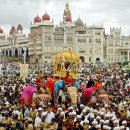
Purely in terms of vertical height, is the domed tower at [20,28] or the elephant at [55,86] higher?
the domed tower at [20,28]

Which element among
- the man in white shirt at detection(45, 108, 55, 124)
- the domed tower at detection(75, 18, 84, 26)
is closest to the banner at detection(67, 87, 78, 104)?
the man in white shirt at detection(45, 108, 55, 124)

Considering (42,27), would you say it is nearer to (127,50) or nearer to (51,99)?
(127,50)

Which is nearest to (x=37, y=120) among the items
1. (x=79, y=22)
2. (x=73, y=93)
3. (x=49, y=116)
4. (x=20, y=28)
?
(x=49, y=116)

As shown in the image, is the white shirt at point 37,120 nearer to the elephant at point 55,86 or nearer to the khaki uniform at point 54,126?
the khaki uniform at point 54,126

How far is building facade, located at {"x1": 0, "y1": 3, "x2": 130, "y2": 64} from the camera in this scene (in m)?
95.4

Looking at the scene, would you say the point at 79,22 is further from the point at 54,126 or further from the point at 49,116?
the point at 54,126

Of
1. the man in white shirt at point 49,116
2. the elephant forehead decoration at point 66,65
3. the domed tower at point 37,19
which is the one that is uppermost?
the domed tower at point 37,19

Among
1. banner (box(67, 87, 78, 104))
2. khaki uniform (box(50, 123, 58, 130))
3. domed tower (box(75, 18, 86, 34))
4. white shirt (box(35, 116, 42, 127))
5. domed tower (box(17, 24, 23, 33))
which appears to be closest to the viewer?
khaki uniform (box(50, 123, 58, 130))

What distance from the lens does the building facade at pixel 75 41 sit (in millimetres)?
95375

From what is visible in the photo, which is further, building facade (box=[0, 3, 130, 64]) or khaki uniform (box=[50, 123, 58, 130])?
building facade (box=[0, 3, 130, 64])

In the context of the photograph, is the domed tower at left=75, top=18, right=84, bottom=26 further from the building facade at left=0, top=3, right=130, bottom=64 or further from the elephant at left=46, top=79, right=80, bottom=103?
the elephant at left=46, top=79, right=80, bottom=103

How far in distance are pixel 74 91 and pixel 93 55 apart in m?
84.3

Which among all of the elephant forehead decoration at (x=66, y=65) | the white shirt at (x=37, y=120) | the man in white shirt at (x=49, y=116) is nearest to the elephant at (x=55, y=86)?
the elephant forehead decoration at (x=66, y=65)

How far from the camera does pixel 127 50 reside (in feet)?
344
